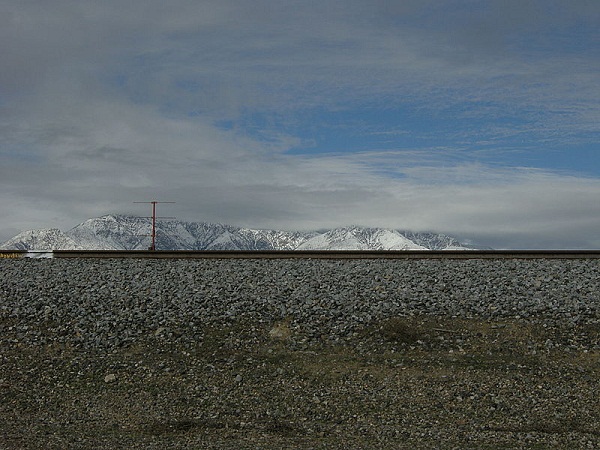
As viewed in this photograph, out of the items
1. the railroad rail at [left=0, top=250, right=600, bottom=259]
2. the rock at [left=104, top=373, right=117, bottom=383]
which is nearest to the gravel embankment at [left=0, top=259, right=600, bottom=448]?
the rock at [left=104, top=373, right=117, bottom=383]

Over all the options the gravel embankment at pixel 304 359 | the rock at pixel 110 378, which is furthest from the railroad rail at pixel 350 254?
the rock at pixel 110 378

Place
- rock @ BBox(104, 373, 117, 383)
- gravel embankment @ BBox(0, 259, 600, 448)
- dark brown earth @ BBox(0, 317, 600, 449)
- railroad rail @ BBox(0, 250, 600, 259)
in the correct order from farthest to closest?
railroad rail @ BBox(0, 250, 600, 259) < rock @ BBox(104, 373, 117, 383) < gravel embankment @ BBox(0, 259, 600, 448) < dark brown earth @ BBox(0, 317, 600, 449)

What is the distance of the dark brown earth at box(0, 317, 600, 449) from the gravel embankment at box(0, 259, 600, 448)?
0.04m

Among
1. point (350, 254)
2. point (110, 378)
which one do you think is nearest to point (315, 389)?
point (110, 378)

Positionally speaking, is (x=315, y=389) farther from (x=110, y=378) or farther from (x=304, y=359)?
(x=110, y=378)

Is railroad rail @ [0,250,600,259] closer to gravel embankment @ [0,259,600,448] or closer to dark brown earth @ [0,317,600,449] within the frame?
gravel embankment @ [0,259,600,448]

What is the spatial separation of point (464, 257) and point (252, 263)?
7.65 metres

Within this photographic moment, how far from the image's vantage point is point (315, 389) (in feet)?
43.4

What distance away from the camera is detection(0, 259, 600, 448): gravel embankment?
11.7 meters

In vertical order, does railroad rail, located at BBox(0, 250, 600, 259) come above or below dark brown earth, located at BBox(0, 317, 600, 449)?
above

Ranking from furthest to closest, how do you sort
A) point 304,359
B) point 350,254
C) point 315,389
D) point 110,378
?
point 350,254 → point 304,359 → point 110,378 → point 315,389

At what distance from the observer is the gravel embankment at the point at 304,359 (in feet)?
38.4

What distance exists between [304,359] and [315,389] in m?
1.15

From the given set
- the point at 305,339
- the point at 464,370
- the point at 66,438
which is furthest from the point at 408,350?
the point at 66,438
